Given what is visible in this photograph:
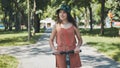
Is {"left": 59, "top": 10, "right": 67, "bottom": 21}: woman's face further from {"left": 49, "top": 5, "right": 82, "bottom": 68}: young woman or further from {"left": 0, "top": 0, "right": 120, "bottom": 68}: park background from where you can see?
{"left": 0, "top": 0, "right": 120, "bottom": 68}: park background

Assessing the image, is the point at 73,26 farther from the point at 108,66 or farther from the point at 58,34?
the point at 108,66

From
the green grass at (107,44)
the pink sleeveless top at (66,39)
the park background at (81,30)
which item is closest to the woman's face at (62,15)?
the pink sleeveless top at (66,39)

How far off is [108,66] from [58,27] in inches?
283

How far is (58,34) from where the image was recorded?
5875mm

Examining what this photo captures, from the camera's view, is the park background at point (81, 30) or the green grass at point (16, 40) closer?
the park background at point (81, 30)

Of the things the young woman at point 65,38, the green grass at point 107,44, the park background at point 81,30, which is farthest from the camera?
the park background at point 81,30

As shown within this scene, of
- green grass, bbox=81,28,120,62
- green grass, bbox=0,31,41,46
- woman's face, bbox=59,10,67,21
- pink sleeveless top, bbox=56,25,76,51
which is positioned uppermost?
woman's face, bbox=59,10,67,21

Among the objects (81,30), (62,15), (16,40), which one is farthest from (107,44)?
(81,30)

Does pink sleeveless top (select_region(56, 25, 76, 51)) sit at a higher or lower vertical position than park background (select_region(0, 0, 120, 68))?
higher

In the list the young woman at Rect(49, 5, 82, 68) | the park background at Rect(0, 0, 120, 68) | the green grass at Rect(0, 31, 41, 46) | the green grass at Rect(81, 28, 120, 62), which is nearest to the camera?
the young woman at Rect(49, 5, 82, 68)

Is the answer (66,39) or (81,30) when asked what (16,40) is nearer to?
(66,39)

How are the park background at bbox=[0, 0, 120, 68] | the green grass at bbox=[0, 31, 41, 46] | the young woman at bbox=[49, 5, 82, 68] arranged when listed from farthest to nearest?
1. the green grass at bbox=[0, 31, 41, 46]
2. the park background at bbox=[0, 0, 120, 68]
3. the young woman at bbox=[49, 5, 82, 68]

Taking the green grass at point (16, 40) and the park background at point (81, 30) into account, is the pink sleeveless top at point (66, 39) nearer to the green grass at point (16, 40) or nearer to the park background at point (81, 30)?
the park background at point (81, 30)

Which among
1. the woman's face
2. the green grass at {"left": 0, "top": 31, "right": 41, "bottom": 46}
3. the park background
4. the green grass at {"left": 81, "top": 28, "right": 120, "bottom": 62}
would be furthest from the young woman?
the green grass at {"left": 0, "top": 31, "right": 41, "bottom": 46}
